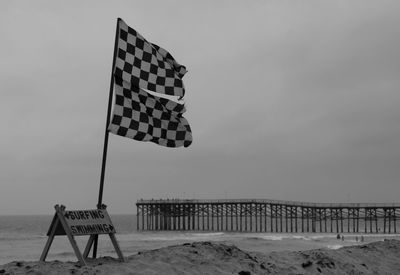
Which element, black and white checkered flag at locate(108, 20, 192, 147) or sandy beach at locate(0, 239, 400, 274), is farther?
black and white checkered flag at locate(108, 20, 192, 147)

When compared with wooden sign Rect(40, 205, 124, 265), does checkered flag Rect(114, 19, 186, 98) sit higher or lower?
higher

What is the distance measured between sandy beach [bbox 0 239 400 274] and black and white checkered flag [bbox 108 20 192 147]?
5.73ft

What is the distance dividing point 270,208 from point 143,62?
49.3 m

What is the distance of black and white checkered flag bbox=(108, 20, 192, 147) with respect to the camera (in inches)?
322

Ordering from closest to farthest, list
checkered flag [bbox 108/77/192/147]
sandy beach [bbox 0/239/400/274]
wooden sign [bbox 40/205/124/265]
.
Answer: sandy beach [bbox 0/239/400/274], wooden sign [bbox 40/205/124/265], checkered flag [bbox 108/77/192/147]

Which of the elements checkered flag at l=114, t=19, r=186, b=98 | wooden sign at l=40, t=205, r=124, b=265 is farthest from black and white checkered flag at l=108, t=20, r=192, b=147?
wooden sign at l=40, t=205, r=124, b=265

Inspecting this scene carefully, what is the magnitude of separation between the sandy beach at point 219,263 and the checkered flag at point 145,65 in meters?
2.47

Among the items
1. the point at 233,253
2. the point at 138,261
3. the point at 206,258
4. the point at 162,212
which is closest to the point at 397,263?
the point at 233,253

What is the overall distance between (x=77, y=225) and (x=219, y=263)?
203cm

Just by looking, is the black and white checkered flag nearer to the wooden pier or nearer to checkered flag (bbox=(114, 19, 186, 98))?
checkered flag (bbox=(114, 19, 186, 98))

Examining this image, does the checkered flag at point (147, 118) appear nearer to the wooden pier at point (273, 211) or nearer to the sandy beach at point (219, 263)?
the sandy beach at point (219, 263)

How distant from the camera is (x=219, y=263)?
7.82 meters

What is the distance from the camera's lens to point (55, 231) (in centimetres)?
740

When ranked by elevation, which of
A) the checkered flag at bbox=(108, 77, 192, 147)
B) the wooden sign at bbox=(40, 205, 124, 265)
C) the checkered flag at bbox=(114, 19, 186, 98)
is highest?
the checkered flag at bbox=(114, 19, 186, 98)
